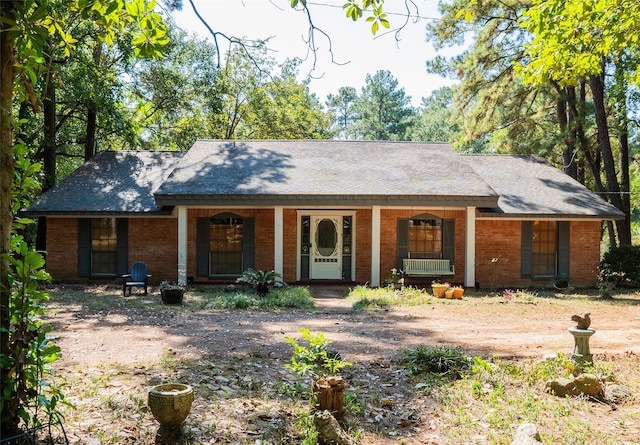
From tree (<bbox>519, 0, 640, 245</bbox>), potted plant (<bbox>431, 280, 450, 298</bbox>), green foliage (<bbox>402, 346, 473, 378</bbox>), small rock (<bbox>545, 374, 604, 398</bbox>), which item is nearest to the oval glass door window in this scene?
potted plant (<bbox>431, 280, 450, 298</bbox>)

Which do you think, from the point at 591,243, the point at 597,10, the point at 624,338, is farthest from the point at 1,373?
the point at 591,243

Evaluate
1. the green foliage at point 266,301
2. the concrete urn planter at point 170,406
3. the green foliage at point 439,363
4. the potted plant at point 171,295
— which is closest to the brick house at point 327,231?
the green foliage at point 266,301

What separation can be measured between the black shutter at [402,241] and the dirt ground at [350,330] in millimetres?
3387

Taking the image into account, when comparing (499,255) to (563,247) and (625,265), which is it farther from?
(625,265)

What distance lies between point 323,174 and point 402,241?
3338 mm

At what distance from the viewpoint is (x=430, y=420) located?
5551mm

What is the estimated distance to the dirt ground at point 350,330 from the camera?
8.12 meters

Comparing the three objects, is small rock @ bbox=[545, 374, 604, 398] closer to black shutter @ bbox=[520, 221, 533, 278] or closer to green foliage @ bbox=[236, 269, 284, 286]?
green foliage @ bbox=[236, 269, 284, 286]

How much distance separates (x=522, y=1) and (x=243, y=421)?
18.9 m

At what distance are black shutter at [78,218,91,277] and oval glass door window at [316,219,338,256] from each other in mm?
7365

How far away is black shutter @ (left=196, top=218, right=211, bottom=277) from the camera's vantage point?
16.9 metres

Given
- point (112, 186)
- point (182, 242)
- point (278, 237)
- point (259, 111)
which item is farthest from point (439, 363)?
point (259, 111)

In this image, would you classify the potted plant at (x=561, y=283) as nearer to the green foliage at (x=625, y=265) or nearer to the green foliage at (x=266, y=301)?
the green foliage at (x=625, y=265)

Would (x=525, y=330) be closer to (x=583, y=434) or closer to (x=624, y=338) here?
(x=624, y=338)
